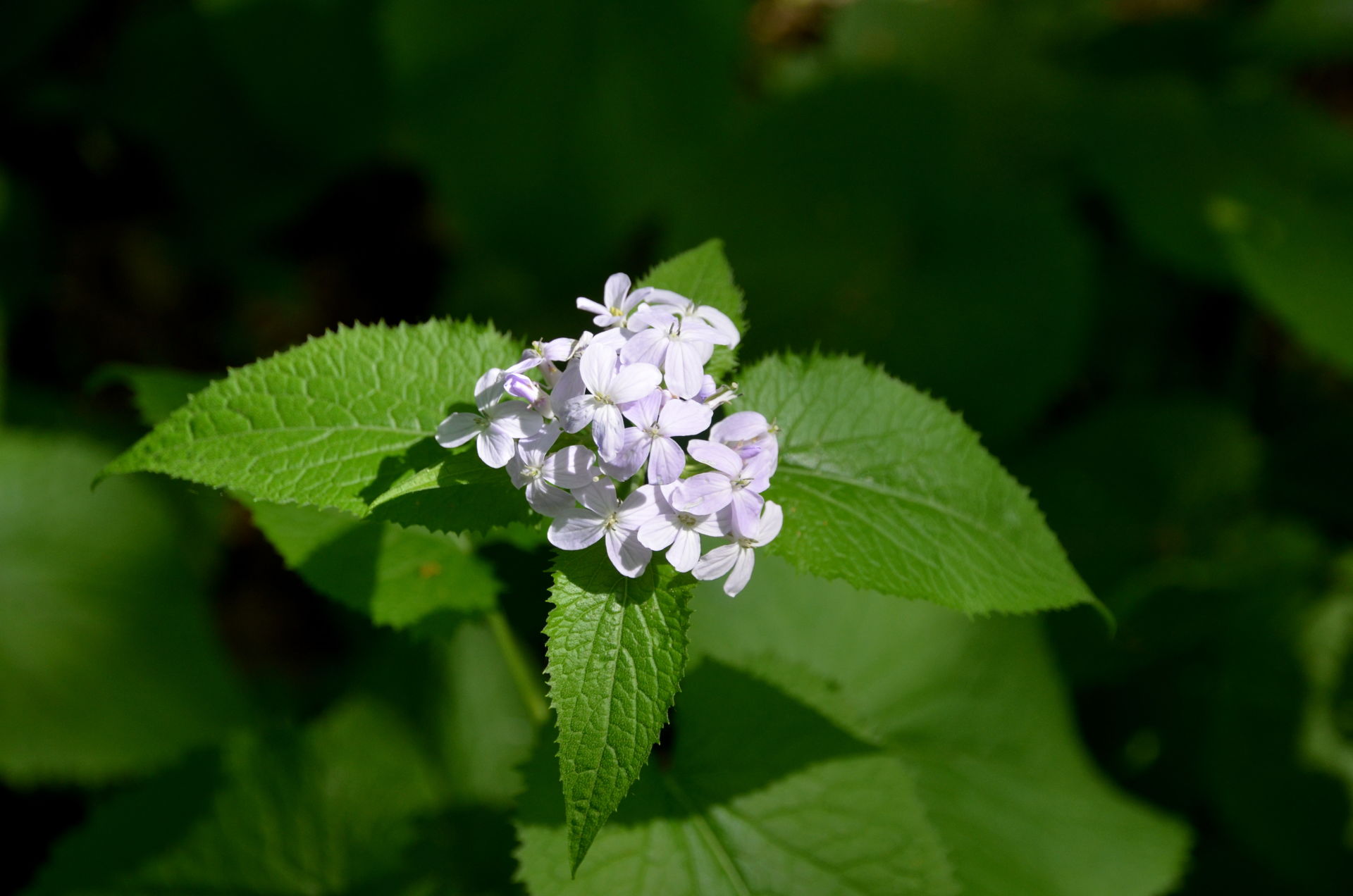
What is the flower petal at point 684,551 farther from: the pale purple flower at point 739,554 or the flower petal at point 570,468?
the flower petal at point 570,468

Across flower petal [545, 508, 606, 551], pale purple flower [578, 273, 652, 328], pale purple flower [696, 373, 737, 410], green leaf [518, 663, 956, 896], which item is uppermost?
pale purple flower [578, 273, 652, 328]

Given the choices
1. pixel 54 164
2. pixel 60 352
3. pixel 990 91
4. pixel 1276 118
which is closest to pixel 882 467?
pixel 990 91

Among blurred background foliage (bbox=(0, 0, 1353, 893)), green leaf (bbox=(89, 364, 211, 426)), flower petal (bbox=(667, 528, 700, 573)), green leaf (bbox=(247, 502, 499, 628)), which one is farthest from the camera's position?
blurred background foliage (bbox=(0, 0, 1353, 893))

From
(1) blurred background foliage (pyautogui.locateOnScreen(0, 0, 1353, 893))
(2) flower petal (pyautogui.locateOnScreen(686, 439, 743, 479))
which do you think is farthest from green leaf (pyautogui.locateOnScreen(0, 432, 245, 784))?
(2) flower petal (pyautogui.locateOnScreen(686, 439, 743, 479))

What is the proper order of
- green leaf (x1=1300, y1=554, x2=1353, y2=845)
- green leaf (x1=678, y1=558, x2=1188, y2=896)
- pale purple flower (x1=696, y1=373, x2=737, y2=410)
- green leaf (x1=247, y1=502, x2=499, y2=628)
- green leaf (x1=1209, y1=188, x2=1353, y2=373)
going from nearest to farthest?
1. pale purple flower (x1=696, y1=373, x2=737, y2=410)
2. green leaf (x1=247, y1=502, x2=499, y2=628)
3. green leaf (x1=678, y1=558, x2=1188, y2=896)
4. green leaf (x1=1300, y1=554, x2=1353, y2=845)
5. green leaf (x1=1209, y1=188, x2=1353, y2=373)

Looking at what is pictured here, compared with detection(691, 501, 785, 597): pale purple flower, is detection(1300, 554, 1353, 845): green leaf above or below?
below

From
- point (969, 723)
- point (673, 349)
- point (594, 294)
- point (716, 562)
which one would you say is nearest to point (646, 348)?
point (673, 349)

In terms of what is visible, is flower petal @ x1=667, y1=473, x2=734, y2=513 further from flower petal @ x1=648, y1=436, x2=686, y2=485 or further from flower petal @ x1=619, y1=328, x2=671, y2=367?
flower petal @ x1=619, y1=328, x2=671, y2=367
